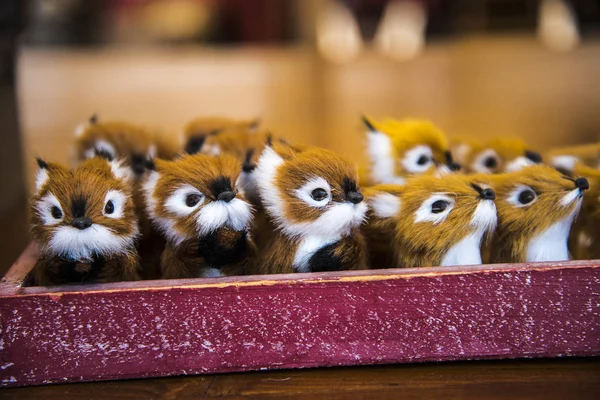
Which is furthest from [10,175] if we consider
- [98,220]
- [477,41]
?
[477,41]

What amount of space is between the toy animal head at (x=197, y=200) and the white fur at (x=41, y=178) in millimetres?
150

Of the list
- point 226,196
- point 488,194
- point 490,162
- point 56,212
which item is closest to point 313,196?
point 226,196

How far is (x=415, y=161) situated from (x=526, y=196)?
0.23m

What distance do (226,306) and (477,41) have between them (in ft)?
8.62

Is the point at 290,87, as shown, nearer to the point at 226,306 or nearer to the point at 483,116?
the point at 483,116

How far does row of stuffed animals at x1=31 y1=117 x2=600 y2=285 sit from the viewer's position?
2.92 ft

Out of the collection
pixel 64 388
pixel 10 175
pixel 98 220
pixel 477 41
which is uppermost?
pixel 477 41

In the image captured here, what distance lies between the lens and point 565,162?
1.17 meters

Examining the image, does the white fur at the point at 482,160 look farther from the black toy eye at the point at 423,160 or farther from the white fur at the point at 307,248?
the white fur at the point at 307,248

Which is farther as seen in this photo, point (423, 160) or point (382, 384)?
point (423, 160)

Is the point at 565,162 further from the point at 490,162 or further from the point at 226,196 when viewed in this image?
the point at 226,196

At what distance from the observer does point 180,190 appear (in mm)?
915

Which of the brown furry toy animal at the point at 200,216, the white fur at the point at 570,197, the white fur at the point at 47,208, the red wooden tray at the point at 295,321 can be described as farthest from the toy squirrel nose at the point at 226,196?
the white fur at the point at 570,197

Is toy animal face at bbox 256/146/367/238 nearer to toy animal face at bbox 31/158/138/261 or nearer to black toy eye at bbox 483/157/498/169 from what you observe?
toy animal face at bbox 31/158/138/261
